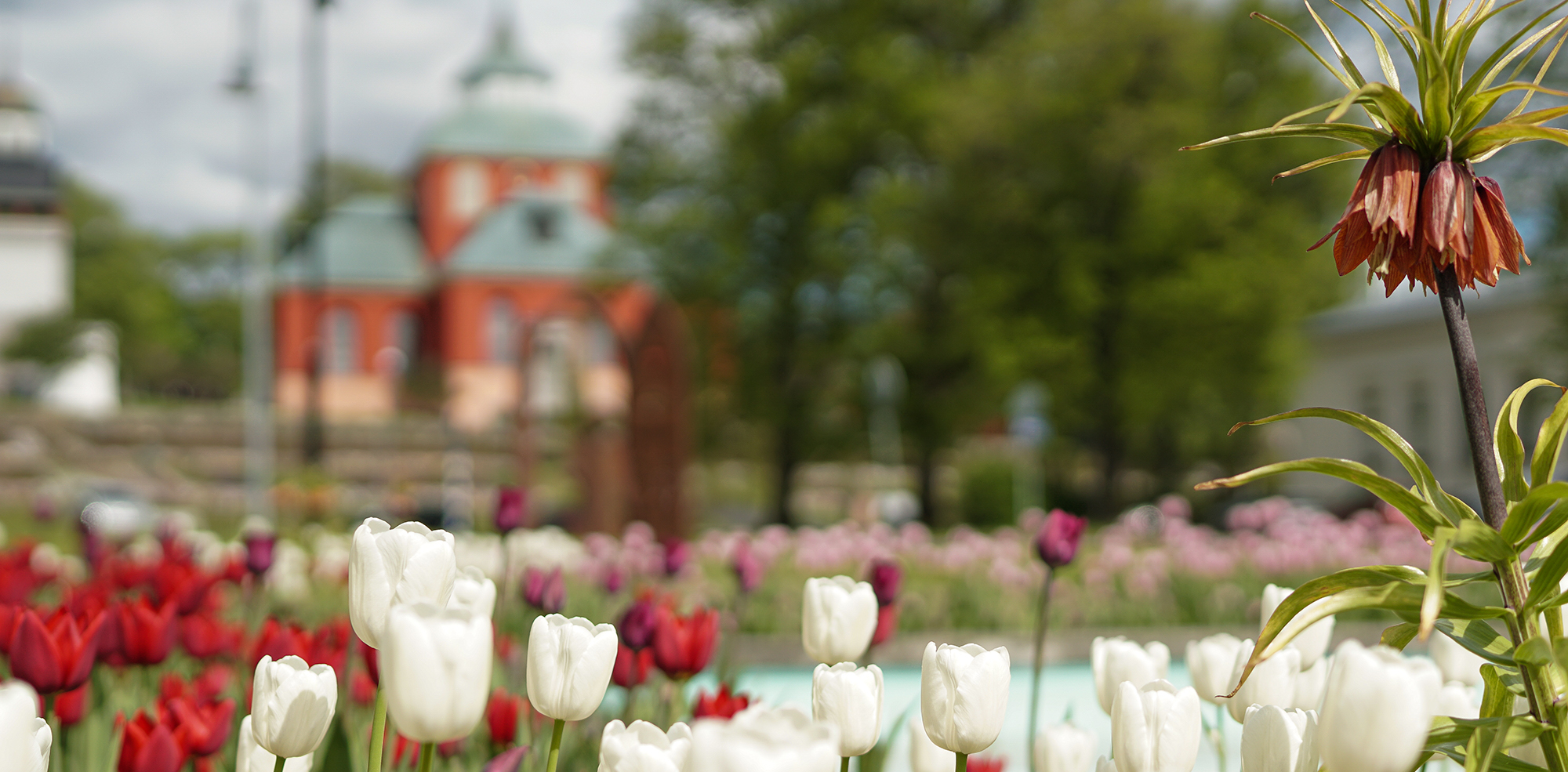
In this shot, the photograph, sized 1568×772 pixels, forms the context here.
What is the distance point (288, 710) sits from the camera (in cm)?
164

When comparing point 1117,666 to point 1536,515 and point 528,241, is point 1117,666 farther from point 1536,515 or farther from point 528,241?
point 528,241

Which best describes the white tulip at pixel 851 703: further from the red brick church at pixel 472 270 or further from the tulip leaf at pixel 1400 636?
the red brick church at pixel 472 270

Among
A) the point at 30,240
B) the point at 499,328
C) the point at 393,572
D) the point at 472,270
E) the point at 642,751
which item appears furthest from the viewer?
the point at 30,240

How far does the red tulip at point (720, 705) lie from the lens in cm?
237

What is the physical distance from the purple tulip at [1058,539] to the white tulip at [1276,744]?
1714mm

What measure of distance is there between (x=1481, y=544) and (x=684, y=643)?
1.57m

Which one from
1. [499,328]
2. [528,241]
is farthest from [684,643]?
[528,241]

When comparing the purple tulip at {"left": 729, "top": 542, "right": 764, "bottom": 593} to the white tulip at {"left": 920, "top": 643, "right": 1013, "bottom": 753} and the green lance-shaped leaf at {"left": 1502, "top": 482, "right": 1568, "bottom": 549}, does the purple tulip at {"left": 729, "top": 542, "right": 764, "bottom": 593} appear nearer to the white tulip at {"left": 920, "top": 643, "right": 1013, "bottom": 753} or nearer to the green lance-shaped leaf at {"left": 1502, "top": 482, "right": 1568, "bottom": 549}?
the white tulip at {"left": 920, "top": 643, "right": 1013, "bottom": 753}

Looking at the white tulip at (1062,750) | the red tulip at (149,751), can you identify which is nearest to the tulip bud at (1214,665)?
the white tulip at (1062,750)

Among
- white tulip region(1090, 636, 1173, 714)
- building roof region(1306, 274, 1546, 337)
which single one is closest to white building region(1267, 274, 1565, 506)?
building roof region(1306, 274, 1546, 337)

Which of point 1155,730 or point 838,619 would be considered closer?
point 1155,730

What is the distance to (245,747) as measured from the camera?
1889mm

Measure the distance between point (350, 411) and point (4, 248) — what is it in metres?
19.8

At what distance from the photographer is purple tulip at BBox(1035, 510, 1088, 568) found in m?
3.48
